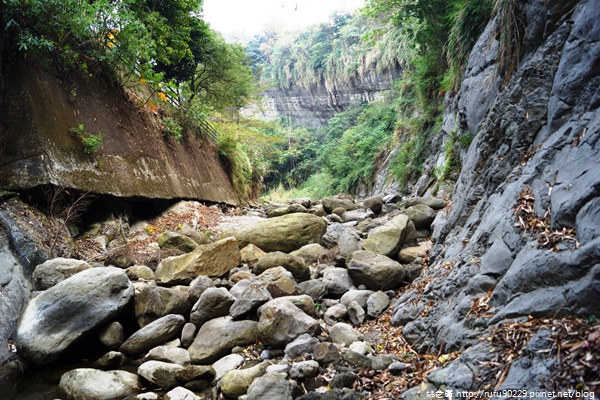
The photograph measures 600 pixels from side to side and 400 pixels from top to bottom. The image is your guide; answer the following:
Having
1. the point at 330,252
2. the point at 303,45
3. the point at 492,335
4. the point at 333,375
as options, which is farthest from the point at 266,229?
the point at 303,45

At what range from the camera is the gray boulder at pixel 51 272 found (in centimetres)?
455

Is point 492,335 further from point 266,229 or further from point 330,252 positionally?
point 266,229

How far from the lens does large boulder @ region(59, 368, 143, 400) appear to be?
3.06 metres

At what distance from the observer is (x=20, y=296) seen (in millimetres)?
4309

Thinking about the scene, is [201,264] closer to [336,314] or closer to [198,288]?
[198,288]

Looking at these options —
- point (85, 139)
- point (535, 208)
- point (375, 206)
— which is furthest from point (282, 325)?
point (375, 206)

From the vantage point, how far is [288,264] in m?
5.15

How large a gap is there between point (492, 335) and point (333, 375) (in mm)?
1369

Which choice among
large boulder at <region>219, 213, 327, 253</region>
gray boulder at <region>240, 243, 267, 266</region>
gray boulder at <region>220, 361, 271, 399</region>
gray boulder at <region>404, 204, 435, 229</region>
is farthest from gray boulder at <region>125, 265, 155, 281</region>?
gray boulder at <region>404, 204, 435, 229</region>

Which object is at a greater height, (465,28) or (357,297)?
(465,28)

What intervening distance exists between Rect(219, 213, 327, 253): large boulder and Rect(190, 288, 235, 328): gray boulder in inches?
97.2

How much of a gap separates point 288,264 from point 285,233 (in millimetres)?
1634

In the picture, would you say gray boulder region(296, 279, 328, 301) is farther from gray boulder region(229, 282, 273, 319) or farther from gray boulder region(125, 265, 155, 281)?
gray boulder region(125, 265, 155, 281)

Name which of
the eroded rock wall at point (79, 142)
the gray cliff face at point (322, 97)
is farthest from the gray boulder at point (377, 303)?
the gray cliff face at point (322, 97)
